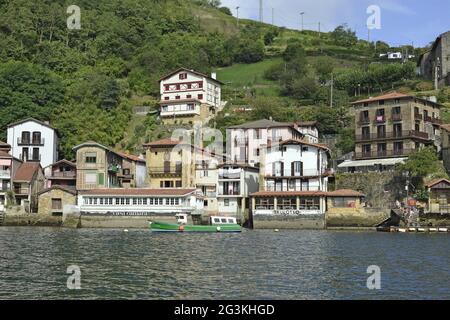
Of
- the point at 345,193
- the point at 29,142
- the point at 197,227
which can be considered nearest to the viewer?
the point at 197,227

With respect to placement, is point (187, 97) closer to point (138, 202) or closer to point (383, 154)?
point (138, 202)

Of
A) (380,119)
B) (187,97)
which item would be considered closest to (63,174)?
(187,97)

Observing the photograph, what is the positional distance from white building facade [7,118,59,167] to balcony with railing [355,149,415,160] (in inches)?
1750

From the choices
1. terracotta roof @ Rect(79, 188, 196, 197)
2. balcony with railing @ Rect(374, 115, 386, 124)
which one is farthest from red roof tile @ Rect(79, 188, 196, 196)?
balcony with railing @ Rect(374, 115, 386, 124)

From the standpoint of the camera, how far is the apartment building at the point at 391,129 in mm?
80250

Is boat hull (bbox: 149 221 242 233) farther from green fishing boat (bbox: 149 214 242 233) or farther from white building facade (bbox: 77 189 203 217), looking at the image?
white building facade (bbox: 77 189 203 217)

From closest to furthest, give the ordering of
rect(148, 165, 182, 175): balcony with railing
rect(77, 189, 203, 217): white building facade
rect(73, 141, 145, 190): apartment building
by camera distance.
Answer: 1. rect(77, 189, 203, 217): white building facade
2. rect(73, 141, 145, 190): apartment building
3. rect(148, 165, 182, 175): balcony with railing

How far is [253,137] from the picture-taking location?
8419 centimetres

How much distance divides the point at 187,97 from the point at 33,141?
29349 mm

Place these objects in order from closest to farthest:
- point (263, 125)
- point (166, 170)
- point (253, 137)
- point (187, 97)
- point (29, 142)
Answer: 1. point (166, 170)
2. point (263, 125)
3. point (253, 137)
4. point (29, 142)
5. point (187, 97)

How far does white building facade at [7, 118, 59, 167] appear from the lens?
8419cm

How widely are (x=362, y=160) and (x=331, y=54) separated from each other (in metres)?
68.8

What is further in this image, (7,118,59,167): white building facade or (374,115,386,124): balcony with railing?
(7,118,59,167): white building facade

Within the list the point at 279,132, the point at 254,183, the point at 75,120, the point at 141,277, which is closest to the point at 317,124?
the point at 279,132
